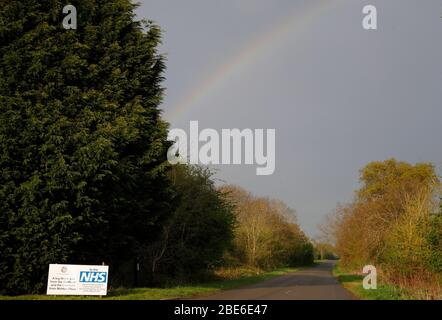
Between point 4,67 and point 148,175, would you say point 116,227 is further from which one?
point 4,67

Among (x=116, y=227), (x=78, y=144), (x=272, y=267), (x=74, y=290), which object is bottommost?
(x=272, y=267)

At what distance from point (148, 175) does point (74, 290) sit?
856 centimetres

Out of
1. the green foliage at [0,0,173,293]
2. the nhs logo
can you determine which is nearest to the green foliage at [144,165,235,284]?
the green foliage at [0,0,173,293]

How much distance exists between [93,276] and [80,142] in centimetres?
Result: 660

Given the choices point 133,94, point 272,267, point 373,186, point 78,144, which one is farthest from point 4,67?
point 272,267

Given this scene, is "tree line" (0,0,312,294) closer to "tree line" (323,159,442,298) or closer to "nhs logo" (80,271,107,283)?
"nhs logo" (80,271,107,283)

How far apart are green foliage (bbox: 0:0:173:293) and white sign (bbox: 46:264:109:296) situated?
93 centimetres

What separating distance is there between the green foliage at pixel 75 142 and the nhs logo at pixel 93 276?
61.3 inches

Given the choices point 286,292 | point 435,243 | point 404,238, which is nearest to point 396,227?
point 404,238

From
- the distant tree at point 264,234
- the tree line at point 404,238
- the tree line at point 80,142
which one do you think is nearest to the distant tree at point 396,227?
the tree line at point 404,238

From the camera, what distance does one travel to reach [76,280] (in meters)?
22.2

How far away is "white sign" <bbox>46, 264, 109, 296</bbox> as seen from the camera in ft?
72.3

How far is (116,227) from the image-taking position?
Answer: 27250 millimetres

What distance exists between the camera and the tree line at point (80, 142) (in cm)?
2286
